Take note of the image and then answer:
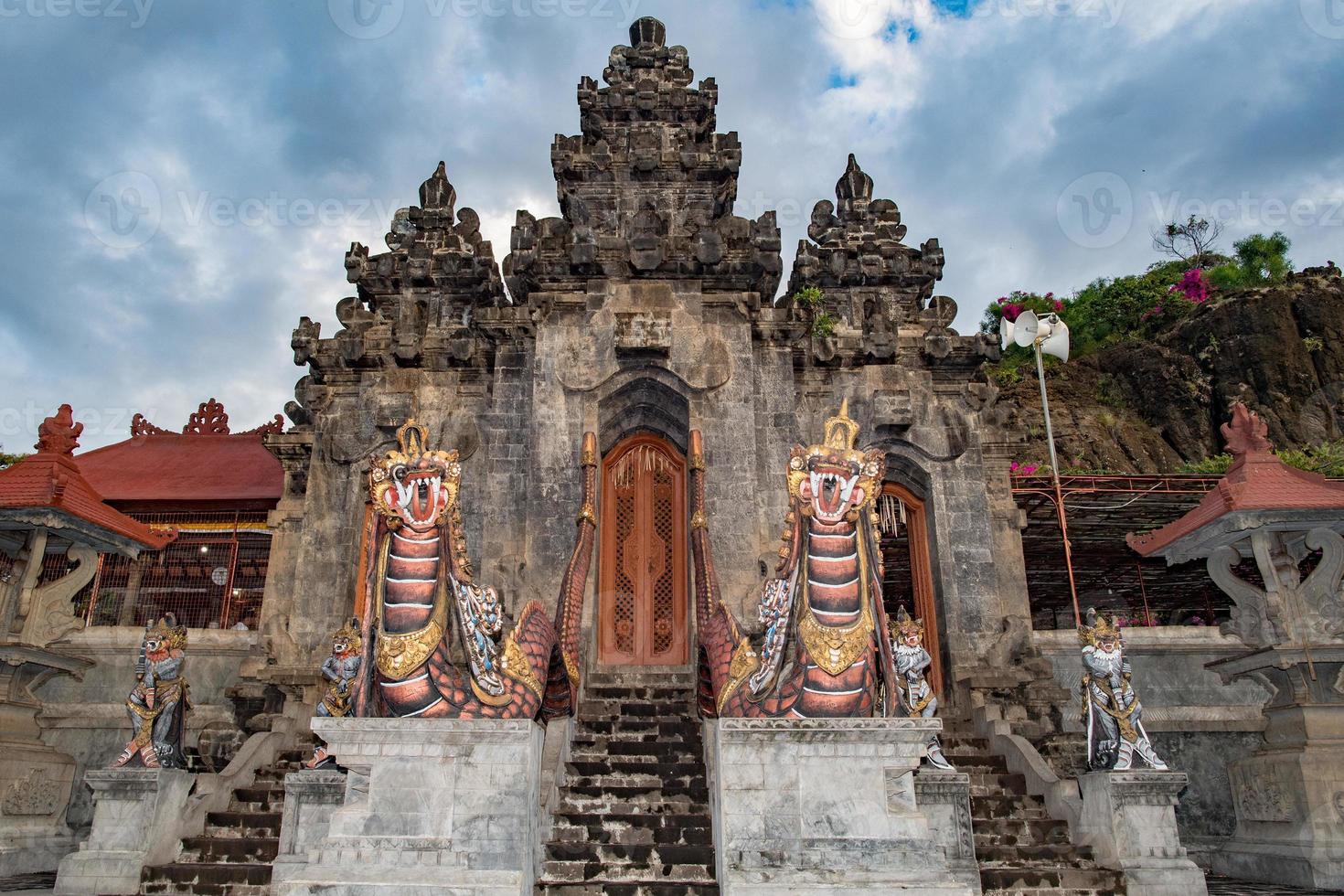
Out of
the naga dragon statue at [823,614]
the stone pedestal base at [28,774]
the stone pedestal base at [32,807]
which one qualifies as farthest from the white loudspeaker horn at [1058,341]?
the stone pedestal base at [32,807]

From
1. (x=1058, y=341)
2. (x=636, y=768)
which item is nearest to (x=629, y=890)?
(x=636, y=768)

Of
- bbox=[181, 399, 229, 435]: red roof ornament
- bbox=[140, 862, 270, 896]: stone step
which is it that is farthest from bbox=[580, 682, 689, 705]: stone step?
bbox=[181, 399, 229, 435]: red roof ornament

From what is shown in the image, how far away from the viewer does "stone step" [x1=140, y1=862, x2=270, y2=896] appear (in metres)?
8.79

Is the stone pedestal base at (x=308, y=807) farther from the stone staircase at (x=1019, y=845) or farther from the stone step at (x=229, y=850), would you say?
the stone staircase at (x=1019, y=845)

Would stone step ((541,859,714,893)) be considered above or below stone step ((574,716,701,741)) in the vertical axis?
below

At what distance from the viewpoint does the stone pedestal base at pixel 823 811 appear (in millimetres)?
5961

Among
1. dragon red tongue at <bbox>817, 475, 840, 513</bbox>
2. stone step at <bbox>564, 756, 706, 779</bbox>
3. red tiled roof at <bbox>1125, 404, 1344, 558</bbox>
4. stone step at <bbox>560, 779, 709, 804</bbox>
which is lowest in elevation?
stone step at <bbox>560, 779, 709, 804</bbox>

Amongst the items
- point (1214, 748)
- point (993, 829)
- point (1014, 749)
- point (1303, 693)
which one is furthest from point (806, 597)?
point (1214, 748)

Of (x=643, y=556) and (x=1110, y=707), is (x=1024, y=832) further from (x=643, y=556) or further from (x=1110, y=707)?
(x=643, y=556)

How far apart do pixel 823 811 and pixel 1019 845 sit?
4.44 metres

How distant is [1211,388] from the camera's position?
28.3 metres

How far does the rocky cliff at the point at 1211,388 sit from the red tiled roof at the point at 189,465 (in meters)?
21.3

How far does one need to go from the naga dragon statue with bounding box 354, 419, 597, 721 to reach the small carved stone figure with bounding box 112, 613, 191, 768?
14.6 feet

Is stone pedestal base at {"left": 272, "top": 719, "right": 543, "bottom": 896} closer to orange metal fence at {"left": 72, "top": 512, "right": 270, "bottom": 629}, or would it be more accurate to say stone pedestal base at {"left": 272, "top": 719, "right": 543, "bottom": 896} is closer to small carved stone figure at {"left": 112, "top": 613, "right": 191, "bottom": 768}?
small carved stone figure at {"left": 112, "top": 613, "right": 191, "bottom": 768}
